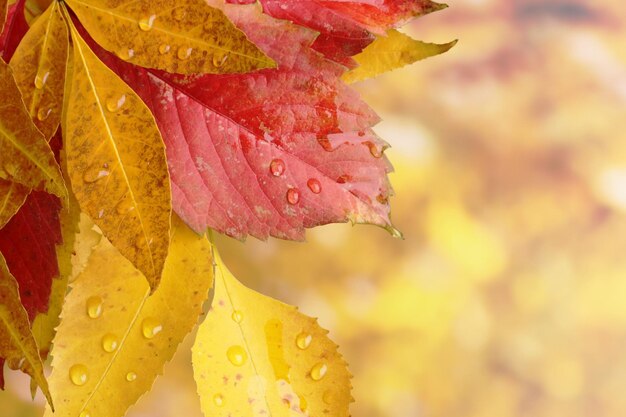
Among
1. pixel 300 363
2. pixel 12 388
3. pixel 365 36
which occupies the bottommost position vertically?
pixel 12 388

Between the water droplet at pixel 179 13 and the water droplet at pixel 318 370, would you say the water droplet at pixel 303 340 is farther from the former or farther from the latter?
the water droplet at pixel 179 13

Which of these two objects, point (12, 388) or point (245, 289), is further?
point (12, 388)

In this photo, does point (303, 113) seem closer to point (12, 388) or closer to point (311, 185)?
point (311, 185)

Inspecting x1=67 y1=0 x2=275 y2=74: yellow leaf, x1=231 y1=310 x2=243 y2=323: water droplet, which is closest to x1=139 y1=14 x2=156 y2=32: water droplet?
x1=67 y1=0 x2=275 y2=74: yellow leaf

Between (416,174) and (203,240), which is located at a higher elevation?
(203,240)

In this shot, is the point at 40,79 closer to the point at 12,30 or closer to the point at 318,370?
the point at 12,30

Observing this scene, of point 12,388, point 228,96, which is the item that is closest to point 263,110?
point 228,96

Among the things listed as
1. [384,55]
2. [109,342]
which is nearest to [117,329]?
[109,342]

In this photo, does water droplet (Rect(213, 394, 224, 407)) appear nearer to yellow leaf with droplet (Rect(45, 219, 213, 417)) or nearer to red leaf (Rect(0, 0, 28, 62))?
yellow leaf with droplet (Rect(45, 219, 213, 417))
